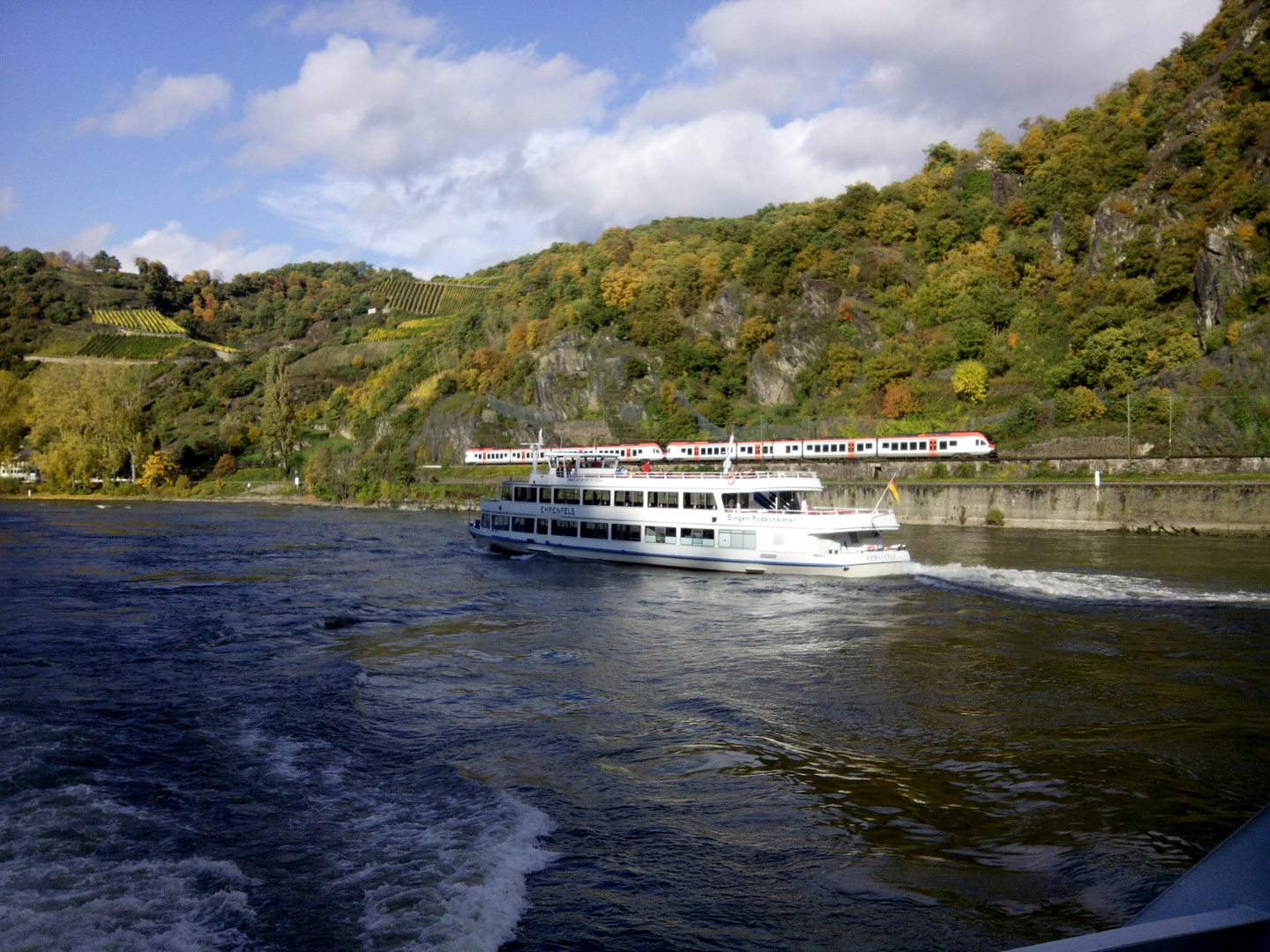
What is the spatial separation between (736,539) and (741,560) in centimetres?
91

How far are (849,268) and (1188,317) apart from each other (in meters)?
38.8

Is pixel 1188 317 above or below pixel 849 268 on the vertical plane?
below

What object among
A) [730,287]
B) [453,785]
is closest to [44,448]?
[730,287]

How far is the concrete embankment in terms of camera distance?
1822 inches

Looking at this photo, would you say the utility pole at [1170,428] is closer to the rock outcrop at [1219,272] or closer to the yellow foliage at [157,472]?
the rock outcrop at [1219,272]

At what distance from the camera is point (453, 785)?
479 inches

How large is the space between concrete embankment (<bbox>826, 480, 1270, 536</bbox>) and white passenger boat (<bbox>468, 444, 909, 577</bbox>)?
22290 mm

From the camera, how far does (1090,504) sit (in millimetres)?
51844

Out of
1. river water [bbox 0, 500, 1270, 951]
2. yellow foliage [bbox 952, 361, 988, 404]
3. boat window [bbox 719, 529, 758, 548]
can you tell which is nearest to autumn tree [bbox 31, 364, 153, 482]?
river water [bbox 0, 500, 1270, 951]

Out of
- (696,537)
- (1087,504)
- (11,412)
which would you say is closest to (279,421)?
(11,412)

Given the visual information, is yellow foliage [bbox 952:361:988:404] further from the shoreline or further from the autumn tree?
the autumn tree

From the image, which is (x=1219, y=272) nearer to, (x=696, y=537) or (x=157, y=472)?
(x=696, y=537)

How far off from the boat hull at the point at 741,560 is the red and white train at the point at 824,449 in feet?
61.1

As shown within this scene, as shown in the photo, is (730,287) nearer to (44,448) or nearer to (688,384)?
(688,384)
